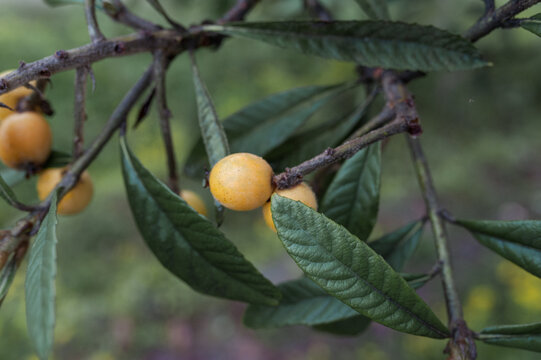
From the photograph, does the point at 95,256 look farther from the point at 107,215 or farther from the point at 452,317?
the point at 452,317

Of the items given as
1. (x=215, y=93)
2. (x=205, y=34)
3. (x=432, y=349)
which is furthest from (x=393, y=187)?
(x=205, y=34)

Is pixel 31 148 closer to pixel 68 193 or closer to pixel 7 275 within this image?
pixel 68 193

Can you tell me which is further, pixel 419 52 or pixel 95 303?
pixel 95 303

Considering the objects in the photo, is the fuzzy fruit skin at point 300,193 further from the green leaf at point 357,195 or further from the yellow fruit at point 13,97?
the yellow fruit at point 13,97

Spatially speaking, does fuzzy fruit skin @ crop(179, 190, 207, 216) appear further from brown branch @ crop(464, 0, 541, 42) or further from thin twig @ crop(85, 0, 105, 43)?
brown branch @ crop(464, 0, 541, 42)

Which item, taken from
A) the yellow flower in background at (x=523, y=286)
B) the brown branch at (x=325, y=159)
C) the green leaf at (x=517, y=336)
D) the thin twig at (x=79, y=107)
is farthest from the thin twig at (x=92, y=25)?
the yellow flower in background at (x=523, y=286)
